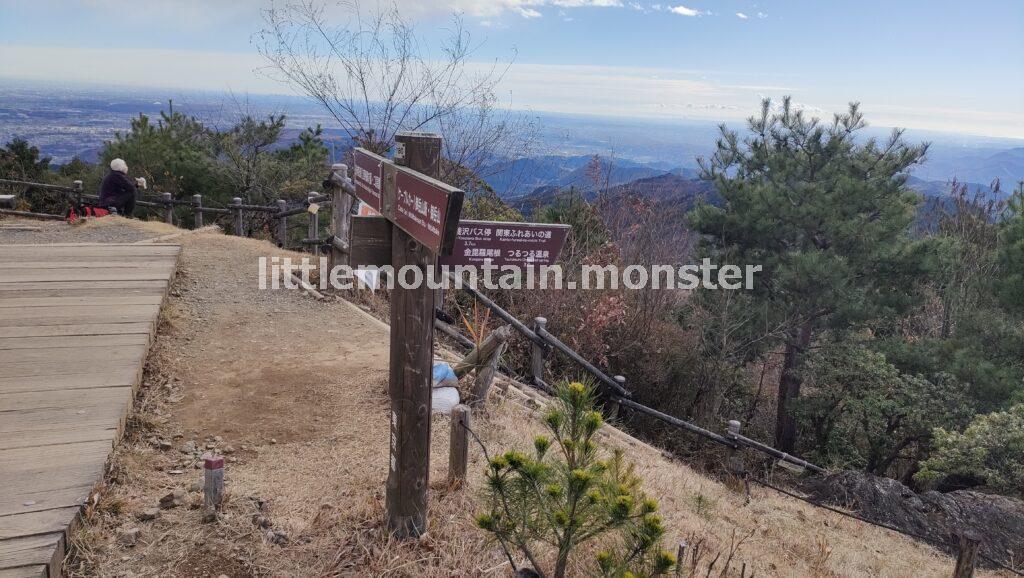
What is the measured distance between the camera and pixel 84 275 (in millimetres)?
5668

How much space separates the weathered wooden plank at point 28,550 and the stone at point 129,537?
10.9 inches

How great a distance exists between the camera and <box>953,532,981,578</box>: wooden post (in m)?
3.56

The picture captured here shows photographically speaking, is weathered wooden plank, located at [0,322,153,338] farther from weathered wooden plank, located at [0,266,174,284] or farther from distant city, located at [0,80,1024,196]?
distant city, located at [0,80,1024,196]

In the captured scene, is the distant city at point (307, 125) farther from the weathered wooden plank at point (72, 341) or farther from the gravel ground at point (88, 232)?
the weathered wooden plank at point (72, 341)

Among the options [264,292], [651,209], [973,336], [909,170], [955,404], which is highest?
[909,170]

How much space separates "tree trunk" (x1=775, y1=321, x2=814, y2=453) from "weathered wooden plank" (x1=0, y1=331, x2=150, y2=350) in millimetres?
11154

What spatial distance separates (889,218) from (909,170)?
113 centimetres

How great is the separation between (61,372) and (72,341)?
0.57 meters

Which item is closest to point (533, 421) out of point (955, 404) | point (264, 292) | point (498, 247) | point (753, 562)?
point (753, 562)

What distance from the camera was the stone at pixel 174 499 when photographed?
290cm

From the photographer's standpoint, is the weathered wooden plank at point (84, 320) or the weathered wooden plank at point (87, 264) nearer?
the weathered wooden plank at point (84, 320)

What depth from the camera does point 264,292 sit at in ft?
22.7

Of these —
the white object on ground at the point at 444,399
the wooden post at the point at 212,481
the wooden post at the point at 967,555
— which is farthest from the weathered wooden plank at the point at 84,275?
the wooden post at the point at 967,555

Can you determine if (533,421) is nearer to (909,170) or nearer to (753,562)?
(753,562)
